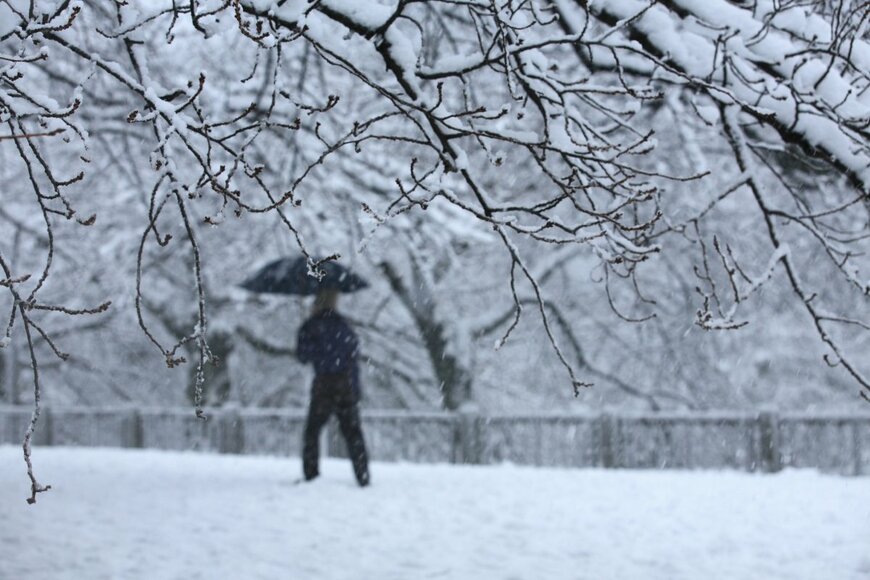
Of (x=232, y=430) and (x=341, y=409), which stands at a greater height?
(x=341, y=409)

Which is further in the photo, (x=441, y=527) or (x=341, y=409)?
(x=341, y=409)

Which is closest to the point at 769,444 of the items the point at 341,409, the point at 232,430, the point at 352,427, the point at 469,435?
the point at 469,435

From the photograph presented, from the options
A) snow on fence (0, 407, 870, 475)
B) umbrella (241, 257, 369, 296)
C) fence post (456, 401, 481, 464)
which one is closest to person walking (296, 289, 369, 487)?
umbrella (241, 257, 369, 296)

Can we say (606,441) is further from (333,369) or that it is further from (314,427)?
(333,369)

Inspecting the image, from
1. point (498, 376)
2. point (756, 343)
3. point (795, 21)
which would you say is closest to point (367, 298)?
point (498, 376)

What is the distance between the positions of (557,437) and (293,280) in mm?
5230

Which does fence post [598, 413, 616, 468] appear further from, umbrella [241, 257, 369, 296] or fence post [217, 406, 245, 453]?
fence post [217, 406, 245, 453]

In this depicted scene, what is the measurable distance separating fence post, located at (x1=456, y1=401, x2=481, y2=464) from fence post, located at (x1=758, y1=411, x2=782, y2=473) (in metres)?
3.71

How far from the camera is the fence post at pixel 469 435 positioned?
13.1 metres

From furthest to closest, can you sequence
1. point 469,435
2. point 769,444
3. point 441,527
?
1. point 469,435
2. point 769,444
3. point 441,527

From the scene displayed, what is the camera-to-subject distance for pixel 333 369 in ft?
28.8

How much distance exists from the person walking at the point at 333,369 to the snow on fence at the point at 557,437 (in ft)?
14.4

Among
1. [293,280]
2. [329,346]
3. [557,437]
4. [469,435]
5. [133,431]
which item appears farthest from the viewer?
[133,431]

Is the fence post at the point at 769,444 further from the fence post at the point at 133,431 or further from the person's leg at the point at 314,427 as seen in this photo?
the fence post at the point at 133,431
